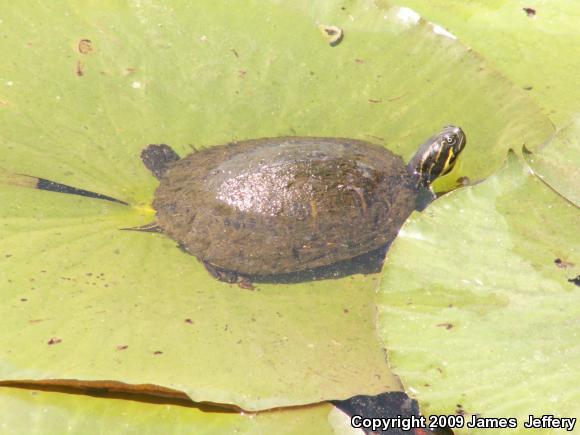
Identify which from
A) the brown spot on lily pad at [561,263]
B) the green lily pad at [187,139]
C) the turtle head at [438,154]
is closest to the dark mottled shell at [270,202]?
the green lily pad at [187,139]

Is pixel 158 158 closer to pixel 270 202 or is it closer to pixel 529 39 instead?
pixel 270 202

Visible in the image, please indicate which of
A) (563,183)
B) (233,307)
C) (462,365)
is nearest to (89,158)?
(233,307)

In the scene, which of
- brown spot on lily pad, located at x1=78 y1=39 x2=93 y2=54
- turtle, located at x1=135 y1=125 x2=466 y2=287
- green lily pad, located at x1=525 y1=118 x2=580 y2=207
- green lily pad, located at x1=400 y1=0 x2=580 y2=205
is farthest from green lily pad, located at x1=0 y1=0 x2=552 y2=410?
green lily pad, located at x1=525 y1=118 x2=580 y2=207

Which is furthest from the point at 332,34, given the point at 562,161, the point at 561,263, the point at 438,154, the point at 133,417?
the point at 133,417

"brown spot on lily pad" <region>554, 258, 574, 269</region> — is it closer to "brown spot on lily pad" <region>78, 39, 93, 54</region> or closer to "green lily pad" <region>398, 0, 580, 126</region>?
"green lily pad" <region>398, 0, 580, 126</region>

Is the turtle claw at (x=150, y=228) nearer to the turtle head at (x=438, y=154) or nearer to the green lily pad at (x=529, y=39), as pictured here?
the turtle head at (x=438, y=154)

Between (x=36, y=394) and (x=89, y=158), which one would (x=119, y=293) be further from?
(x=89, y=158)
